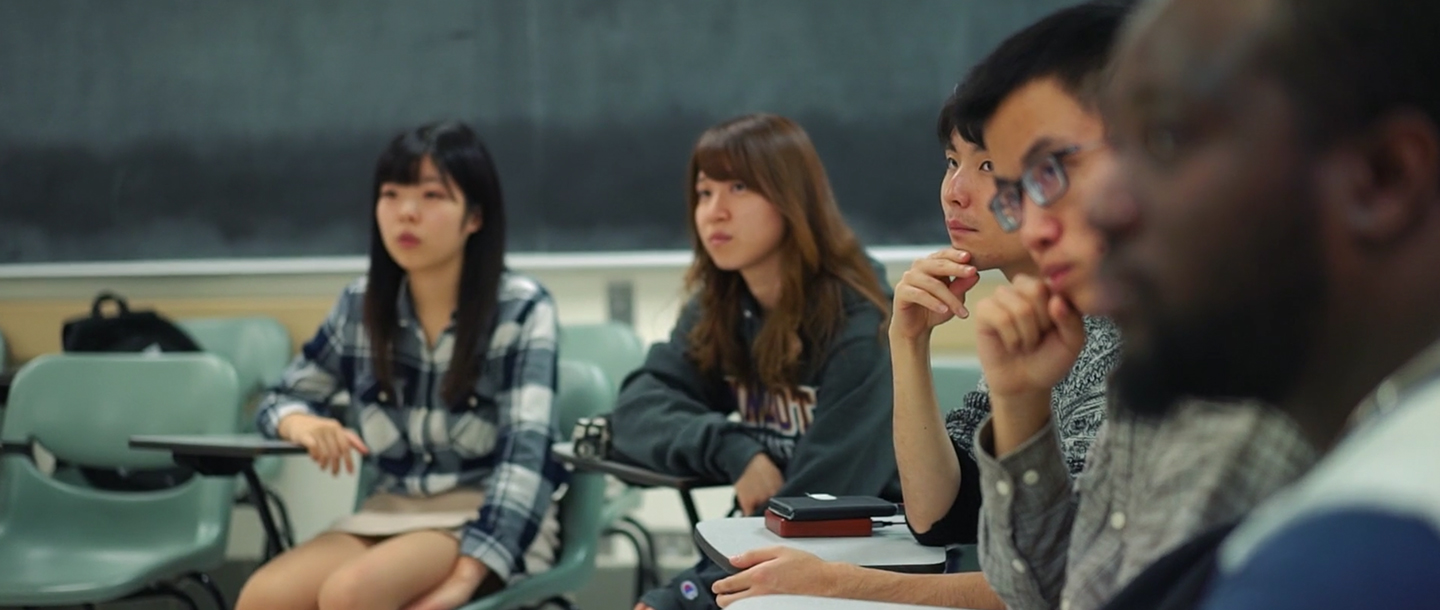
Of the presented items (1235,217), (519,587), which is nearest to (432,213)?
(519,587)

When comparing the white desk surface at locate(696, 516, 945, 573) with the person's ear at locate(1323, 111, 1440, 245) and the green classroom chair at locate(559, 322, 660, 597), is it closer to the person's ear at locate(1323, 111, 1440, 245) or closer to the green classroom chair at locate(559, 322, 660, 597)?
the person's ear at locate(1323, 111, 1440, 245)

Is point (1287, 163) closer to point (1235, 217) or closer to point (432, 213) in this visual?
point (1235, 217)

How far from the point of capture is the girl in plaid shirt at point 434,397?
249cm

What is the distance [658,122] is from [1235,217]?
3.73 metres

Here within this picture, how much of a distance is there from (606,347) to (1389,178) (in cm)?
320

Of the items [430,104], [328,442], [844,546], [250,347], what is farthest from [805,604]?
[430,104]

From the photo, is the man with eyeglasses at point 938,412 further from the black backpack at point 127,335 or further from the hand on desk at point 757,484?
the black backpack at point 127,335

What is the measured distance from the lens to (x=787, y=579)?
4.72ft

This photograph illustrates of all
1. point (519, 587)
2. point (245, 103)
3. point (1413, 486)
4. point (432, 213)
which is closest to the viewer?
point (1413, 486)

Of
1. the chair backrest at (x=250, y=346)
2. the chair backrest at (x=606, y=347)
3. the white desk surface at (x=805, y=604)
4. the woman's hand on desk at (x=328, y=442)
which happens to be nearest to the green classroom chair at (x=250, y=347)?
the chair backrest at (x=250, y=346)

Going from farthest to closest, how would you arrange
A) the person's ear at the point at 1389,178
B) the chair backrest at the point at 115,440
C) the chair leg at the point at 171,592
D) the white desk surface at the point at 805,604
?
1. the chair backrest at the point at 115,440
2. the chair leg at the point at 171,592
3. the white desk surface at the point at 805,604
4. the person's ear at the point at 1389,178

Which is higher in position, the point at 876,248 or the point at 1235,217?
the point at 1235,217

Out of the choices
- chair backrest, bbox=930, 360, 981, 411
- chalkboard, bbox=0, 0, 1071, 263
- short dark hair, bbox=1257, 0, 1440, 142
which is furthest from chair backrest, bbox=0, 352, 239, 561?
short dark hair, bbox=1257, 0, 1440, 142

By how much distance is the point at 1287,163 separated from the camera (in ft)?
1.52
